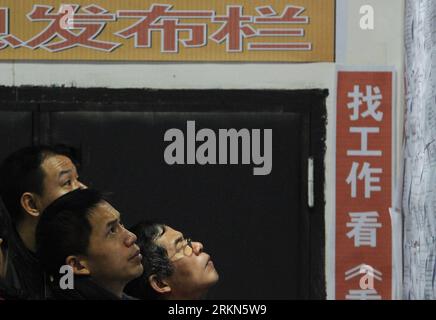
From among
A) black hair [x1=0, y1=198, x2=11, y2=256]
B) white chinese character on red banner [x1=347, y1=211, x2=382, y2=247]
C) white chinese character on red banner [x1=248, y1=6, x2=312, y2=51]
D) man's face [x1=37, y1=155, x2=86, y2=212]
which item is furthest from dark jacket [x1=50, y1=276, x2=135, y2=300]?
white chinese character on red banner [x1=248, y1=6, x2=312, y2=51]

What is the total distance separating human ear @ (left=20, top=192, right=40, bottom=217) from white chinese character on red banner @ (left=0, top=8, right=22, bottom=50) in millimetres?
1059

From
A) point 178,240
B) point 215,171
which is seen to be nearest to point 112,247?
point 178,240

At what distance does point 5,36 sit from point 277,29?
6.32ft

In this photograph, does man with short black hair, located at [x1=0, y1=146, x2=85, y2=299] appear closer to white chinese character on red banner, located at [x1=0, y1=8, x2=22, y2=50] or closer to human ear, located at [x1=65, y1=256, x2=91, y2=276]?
human ear, located at [x1=65, y1=256, x2=91, y2=276]

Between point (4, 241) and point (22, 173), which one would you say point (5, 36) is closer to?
point (22, 173)

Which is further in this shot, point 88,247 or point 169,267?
point 169,267

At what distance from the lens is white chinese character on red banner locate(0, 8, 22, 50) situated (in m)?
6.85

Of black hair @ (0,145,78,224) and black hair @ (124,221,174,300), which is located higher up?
black hair @ (0,145,78,224)

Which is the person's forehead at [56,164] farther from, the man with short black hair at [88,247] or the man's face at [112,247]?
the man's face at [112,247]

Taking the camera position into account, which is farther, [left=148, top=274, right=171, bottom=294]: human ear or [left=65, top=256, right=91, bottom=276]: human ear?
[left=148, top=274, right=171, bottom=294]: human ear

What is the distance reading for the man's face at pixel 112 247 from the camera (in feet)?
22.4

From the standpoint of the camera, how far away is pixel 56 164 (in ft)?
22.5

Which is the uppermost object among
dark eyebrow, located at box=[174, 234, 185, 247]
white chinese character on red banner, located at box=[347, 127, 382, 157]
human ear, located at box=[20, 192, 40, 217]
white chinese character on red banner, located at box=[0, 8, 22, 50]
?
white chinese character on red banner, located at box=[0, 8, 22, 50]
